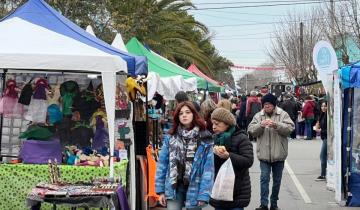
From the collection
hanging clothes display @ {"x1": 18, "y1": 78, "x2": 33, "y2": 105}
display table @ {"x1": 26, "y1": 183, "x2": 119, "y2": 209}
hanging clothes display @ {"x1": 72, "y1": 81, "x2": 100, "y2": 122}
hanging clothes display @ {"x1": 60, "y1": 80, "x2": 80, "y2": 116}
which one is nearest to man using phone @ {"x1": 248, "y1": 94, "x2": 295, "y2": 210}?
hanging clothes display @ {"x1": 72, "y1": 81, "x2": 100, "y2": 122}

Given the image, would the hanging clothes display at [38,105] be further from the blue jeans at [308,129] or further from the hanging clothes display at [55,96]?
the blue jeans at [308,129]

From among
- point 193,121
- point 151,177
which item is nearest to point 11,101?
point 151,177

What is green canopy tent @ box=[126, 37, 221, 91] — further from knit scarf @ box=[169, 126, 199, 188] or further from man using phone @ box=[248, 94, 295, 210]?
knit scarf @ box=[169, 126, 199, 188]

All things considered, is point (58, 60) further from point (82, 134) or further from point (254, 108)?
point (254, 108)

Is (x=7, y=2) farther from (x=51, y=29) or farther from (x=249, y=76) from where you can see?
(x=249, y=76)

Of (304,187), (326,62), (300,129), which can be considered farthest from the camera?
(300,129)

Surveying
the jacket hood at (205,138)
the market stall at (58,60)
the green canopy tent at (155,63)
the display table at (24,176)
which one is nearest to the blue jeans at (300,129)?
the green canopy tent at (155,63)

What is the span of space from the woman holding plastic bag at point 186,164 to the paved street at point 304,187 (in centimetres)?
419

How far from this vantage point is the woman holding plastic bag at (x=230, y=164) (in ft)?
18.1

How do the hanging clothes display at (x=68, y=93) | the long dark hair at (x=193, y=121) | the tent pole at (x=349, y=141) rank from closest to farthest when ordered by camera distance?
the long dark hair at (x=193, y=121) < the hanging clothes display at (x=68, y=93) < the tent pole at (x=349, y=141)

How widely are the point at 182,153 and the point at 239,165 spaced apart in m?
0.60

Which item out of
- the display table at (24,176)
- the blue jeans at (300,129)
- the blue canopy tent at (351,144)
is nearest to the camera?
the display table at (24,176)

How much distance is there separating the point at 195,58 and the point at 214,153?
2604 cm

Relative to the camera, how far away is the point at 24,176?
721 centimetres
